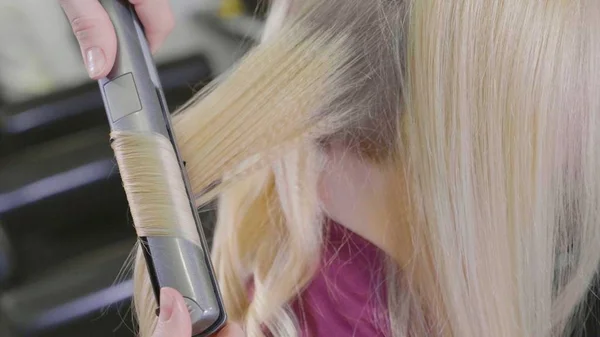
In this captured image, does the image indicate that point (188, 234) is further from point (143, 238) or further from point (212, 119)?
point (212, 119)

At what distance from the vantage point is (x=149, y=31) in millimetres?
416

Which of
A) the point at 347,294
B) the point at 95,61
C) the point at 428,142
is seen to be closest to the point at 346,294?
the point at 347,294

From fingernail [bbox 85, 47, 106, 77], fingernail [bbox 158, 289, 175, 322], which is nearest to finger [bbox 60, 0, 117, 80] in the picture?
fingernail [bbox 85, 47, 106, 77]

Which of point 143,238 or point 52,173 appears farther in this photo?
point 52,173

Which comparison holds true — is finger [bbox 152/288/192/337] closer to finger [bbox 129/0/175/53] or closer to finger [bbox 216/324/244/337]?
finger [bbox 216/324/244/337]

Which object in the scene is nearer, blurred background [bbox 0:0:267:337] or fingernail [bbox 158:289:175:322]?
fingernail [bbox 158:289:175:322]

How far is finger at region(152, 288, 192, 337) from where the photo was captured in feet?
1.03

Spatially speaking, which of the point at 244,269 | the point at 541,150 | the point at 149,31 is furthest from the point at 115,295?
the point at 541,150

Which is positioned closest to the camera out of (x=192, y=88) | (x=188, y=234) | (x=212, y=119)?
(x=188, y=234)

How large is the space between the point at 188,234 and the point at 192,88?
0.23 meters

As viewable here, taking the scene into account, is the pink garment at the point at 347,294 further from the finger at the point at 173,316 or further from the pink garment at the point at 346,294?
the finger at the point at 173,316

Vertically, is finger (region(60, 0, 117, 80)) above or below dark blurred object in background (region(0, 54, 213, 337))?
above

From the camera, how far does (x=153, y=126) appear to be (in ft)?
1.15

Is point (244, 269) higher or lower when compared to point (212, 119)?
lower
